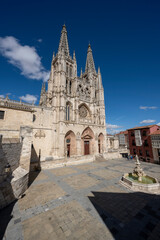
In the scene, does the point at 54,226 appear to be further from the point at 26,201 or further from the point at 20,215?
the point at 26,201

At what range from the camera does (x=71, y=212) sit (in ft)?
17.1

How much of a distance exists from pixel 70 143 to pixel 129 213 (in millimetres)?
17735

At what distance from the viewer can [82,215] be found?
4.99 metres

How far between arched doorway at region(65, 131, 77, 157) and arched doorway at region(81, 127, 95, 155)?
2654 millimetres

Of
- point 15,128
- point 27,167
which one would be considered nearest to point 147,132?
point 27,167

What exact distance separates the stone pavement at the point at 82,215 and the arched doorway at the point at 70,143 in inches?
557

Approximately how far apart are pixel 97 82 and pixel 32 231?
116 feet

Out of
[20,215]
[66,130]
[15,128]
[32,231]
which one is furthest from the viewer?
[66,130]

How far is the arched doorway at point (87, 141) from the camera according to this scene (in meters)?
24.0

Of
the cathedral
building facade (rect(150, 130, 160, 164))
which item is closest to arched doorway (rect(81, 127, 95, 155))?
the cathedral

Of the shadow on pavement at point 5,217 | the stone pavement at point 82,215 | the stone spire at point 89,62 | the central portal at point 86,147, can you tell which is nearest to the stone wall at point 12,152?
the stone pavement at point 82,215

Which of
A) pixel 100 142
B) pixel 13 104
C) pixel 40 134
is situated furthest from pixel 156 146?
pixel 13 104

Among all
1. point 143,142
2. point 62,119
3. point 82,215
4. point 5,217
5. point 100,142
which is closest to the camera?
point 5,217

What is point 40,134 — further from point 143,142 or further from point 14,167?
point 143,142
